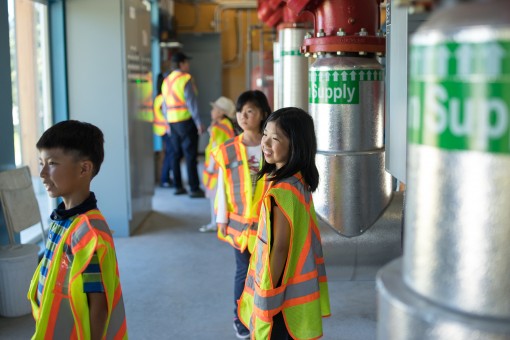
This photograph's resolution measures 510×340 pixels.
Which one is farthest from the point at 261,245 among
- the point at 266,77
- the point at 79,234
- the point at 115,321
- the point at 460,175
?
the point at 266,77

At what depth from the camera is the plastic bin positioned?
3.77m

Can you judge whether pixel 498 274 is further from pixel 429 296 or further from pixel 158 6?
pixel 158 6

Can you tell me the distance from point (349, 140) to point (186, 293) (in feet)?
4.99

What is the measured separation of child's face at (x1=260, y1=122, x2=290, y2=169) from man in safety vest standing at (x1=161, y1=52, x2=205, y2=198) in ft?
16.1

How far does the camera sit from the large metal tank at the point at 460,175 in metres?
0.82

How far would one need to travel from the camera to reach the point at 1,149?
13.2ft

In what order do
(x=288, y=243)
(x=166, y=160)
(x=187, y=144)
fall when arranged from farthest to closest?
(x=166, y=160), (x=187, y=144), (x=288, y=243)

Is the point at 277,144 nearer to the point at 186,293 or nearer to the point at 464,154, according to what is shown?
the point at 464,154

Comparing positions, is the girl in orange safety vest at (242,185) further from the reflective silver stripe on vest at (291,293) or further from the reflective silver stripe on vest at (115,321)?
the reflective silver stripe on vest at (115,321)

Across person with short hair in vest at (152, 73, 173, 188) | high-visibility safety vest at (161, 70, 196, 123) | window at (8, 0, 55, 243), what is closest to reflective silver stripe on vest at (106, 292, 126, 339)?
window at (8, 0, 55, 243)

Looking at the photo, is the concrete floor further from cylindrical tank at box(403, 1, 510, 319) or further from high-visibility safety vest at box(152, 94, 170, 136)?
cylindrical tank at box(403, 1, 510, 319)

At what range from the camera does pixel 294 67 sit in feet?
19.2

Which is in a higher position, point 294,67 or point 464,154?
point 294,67

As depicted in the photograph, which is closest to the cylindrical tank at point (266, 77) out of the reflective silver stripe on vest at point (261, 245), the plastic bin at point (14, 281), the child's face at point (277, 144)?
the plastic bin at point (14, 281)
